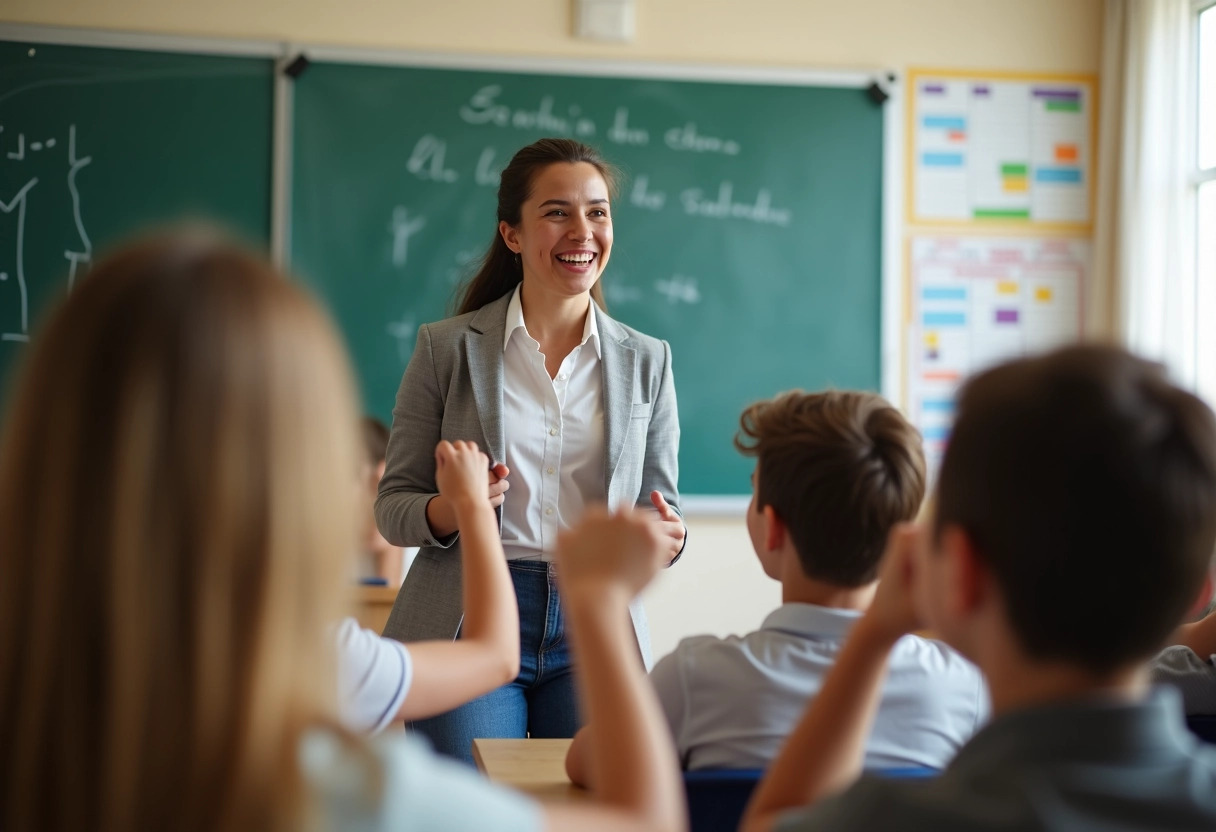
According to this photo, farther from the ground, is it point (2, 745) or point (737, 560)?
point (2, 745)

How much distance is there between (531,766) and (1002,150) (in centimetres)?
356

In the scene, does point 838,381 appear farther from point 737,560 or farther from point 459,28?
point 459,28

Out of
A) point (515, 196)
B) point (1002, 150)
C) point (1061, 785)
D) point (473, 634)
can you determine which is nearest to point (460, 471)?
point (473, 634)

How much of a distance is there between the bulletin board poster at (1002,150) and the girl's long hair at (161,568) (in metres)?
4.02

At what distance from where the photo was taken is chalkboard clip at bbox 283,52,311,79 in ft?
13.4

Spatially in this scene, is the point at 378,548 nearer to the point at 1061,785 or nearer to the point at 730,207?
the point at 730,207

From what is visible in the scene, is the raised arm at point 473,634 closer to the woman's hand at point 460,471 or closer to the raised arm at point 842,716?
the woman's hand at point 460,471

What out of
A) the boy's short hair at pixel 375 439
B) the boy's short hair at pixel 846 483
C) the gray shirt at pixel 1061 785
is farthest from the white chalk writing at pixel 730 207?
the gray shirt at pixel 1061 785

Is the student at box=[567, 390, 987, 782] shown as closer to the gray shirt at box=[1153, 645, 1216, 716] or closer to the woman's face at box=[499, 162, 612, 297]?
the gray shirt at box=[1153, 645, 1216, 716]

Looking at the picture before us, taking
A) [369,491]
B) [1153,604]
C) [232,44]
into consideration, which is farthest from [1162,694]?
[232,44]

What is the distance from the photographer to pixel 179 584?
0.73m

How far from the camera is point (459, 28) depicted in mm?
→ 4184

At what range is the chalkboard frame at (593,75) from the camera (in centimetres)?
403

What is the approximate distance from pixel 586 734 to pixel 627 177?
3.08m
